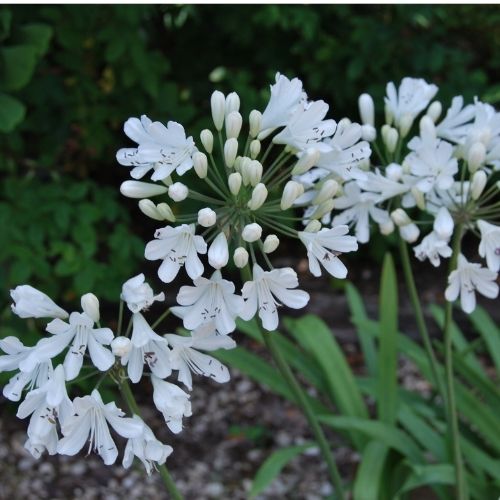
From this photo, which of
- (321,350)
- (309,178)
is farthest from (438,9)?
(309,178)

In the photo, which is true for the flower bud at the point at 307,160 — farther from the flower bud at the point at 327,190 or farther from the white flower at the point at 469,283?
the white flower at the point at 469,283

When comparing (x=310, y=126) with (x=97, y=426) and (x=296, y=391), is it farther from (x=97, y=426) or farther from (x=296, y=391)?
(x=97, y=426)

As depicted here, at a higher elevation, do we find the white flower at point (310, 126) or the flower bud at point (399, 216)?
the white flower at point (310, 126)

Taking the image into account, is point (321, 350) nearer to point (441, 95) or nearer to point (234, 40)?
point (441, 95)

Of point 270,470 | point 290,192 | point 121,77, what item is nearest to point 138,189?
point 290,192

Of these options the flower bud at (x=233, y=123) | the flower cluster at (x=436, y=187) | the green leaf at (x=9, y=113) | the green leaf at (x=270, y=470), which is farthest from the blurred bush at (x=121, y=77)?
the flower bud at (x=233, y=123)

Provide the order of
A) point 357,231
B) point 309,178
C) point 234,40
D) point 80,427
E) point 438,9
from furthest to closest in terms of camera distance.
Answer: point 234,40 < point 438,9 < point 357,231 < point 309,178 < point 80,427

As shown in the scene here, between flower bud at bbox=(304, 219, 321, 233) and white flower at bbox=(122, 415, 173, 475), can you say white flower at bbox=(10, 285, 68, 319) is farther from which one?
flower bud at bbox=(304, 219, 321, 233)
